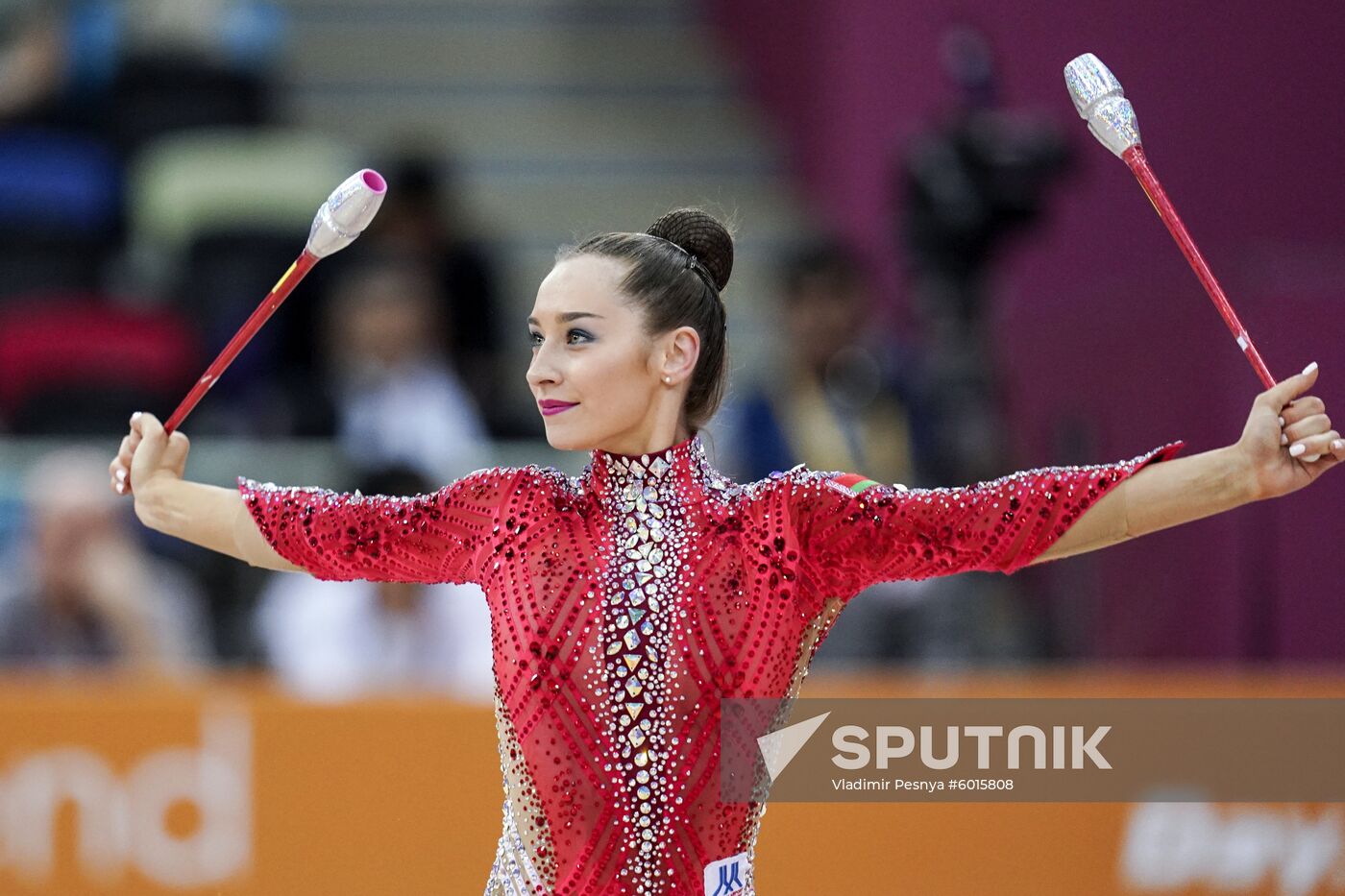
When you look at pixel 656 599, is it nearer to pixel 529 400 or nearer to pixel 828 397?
pixel 828 397

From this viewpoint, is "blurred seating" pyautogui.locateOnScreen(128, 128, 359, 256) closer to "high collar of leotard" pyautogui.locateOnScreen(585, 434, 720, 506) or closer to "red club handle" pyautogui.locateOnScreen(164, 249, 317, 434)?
"red club handle" pyautogui.locateOnScreen(164, 249, 317, 434)

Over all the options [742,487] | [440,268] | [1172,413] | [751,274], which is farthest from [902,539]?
[751,274]

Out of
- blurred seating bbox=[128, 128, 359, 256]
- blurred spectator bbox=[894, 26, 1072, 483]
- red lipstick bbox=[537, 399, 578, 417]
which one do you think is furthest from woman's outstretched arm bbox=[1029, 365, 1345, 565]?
blurred seating bbox=[128, 128, 359, 256]

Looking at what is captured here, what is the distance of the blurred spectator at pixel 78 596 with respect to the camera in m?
4.76

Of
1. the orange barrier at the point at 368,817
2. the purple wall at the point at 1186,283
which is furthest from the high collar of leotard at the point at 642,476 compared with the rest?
the purple wall at the point at 1186,283

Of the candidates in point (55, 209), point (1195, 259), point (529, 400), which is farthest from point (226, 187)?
point (1195, 259)

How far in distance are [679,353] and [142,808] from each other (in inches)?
83.5

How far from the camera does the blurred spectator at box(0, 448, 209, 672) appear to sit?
4.76 m

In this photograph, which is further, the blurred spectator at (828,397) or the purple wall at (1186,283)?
the blurred spectator at (828,397)

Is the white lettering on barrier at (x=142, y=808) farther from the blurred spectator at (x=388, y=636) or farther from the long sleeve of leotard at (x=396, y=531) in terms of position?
the long sleeve of leotard at (x=396, y=531)

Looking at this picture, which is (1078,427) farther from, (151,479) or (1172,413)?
(151,479)

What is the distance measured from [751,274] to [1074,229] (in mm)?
2098

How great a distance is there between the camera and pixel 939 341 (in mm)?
5277

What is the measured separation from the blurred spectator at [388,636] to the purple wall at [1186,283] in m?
1.57
